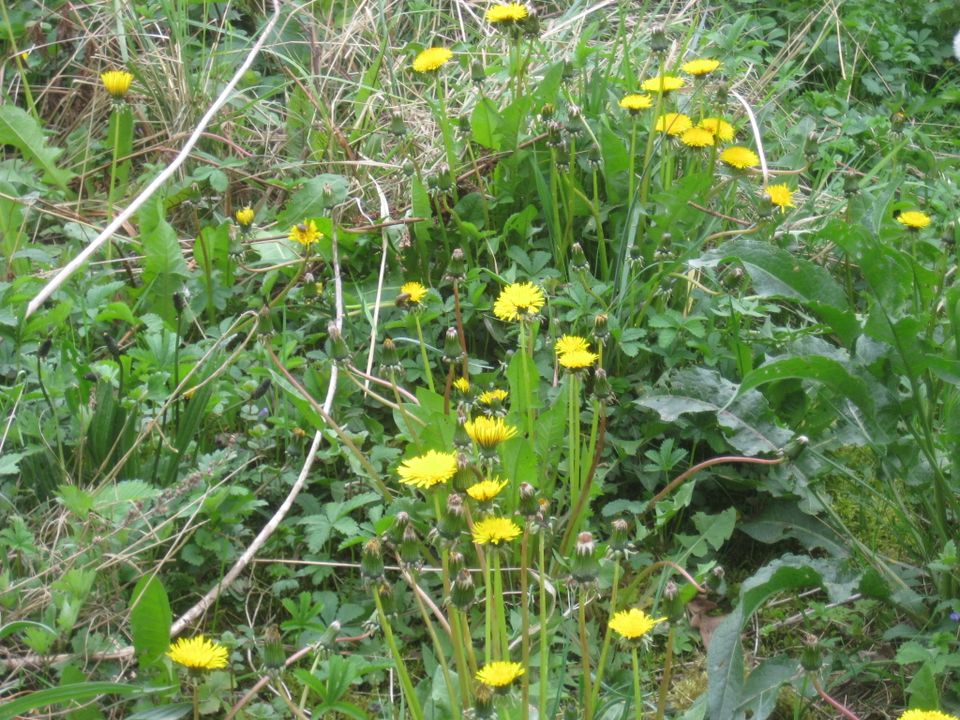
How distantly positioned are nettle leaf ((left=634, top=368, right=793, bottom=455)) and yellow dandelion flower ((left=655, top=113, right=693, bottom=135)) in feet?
2.17

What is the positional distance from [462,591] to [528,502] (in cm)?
14

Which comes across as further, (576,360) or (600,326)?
(600,326)

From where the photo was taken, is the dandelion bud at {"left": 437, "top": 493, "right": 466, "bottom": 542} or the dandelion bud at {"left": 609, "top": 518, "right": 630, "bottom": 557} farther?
the dandelion bud at {"left": 609, "top": 518, "right": 630, "bottom": 557}

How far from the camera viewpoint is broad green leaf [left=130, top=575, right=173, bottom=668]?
1.58 meters

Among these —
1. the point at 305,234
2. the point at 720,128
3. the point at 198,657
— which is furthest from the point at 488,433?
the point at 720,128

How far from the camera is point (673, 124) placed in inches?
96.0

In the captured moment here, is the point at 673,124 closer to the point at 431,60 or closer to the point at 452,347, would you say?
the point at 431,60

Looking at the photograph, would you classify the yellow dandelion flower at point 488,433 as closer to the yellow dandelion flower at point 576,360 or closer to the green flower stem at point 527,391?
the yellow dandelion flower at point 576,360

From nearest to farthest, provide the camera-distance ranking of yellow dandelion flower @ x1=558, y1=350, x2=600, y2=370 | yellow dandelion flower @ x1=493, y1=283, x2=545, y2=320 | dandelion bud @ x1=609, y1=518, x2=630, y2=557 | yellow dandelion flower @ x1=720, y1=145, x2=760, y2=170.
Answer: dandelion bud @ x1=609, y1=518, x2=630, y2=557
yellow dandelion flower @ x1=558, y1=350, x2=600, y2=370
yellow dandelion flower @ x1=493, y1=283, x2=545, y2=320
yellow dandelion flower @ x1=720, y1=145, x2=760, y2=170

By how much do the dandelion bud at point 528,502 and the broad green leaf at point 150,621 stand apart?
0.55m

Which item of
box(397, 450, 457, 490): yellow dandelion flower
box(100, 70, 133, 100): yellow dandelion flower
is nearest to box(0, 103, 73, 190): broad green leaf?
box(100, 70, 133, 100): yellow dandelion flower

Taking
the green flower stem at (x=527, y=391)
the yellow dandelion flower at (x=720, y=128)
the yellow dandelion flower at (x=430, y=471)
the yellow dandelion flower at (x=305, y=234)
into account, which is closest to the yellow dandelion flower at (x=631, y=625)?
the yellow dandelion flower at (x=430, y=471)

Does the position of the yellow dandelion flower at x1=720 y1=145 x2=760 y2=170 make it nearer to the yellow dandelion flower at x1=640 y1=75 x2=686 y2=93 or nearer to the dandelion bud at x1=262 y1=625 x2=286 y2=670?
the yellow dandelion flower at x1=640 y1=75 x2=686 y2=93

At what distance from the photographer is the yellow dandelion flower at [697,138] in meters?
2.40
